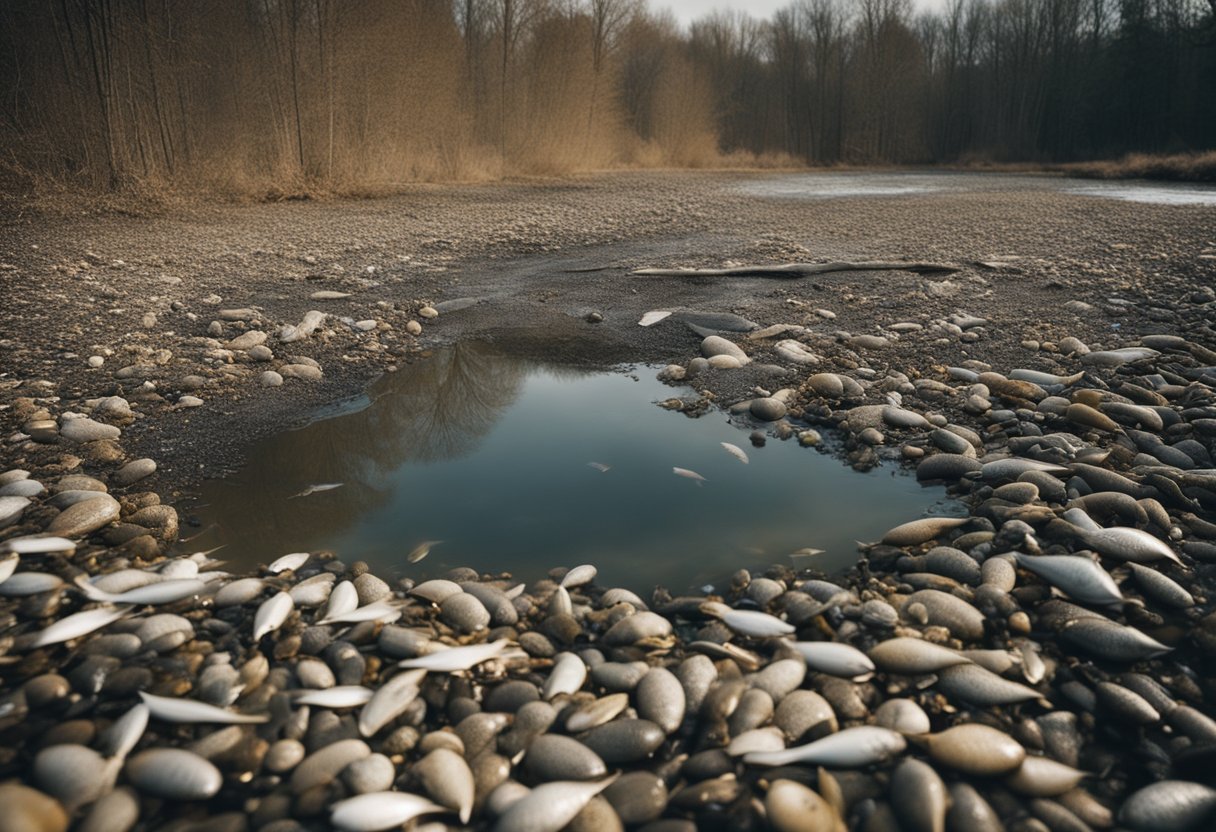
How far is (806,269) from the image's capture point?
507 centimetres

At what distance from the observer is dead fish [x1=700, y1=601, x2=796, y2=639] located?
1655 mm

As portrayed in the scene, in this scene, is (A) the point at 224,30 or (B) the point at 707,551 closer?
(B) the point at 707,551

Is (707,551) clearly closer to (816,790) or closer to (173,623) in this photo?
(816,790)

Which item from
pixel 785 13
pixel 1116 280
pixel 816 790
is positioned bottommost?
pixel 816 790

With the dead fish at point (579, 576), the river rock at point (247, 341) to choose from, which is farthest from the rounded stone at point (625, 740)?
the river rock at point (247, 341)

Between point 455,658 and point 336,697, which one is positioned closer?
point 336,697

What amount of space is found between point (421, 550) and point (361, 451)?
0.82 m

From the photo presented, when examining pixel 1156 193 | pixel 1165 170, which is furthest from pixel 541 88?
pixel 1165 170

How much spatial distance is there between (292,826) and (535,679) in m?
0.51

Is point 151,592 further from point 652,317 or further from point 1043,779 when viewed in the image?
point 652,317

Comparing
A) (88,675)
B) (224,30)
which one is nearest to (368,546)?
(88,675)

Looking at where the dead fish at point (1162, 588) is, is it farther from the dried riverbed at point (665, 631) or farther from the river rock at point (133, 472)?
the river rock at point (133, 472)

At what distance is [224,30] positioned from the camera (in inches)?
416

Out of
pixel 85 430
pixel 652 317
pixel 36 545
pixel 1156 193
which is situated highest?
pixel 1156 193
